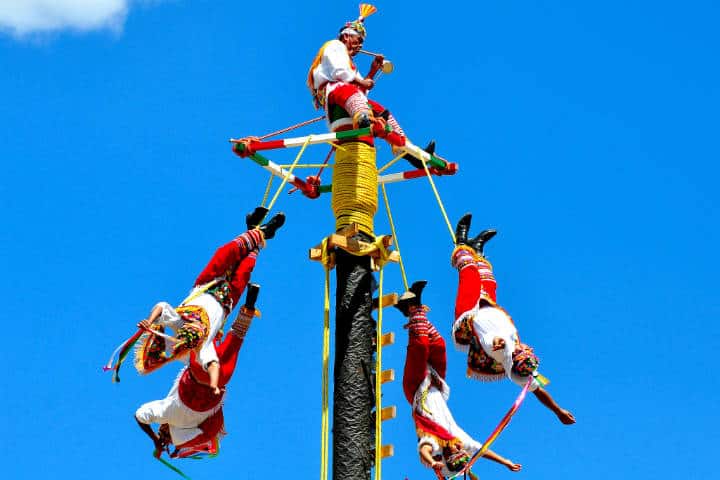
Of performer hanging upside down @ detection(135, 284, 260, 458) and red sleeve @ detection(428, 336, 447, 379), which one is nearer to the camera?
performer hanging upside down @ detection(135, 284, 260, 458)

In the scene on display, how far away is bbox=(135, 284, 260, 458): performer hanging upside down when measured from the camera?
11.7m

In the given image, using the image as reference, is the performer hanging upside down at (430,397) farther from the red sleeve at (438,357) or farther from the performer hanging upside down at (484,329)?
the performer hanging upside down at (484,329)

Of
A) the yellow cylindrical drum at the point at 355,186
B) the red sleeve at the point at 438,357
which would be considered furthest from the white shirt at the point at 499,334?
the yellow cylindrical drum at the point at 355,186

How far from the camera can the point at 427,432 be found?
1165cm

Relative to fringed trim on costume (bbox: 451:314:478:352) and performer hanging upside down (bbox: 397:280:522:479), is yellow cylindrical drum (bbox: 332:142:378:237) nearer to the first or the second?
performer hanging upside down (bbox: 397:280:522:479)

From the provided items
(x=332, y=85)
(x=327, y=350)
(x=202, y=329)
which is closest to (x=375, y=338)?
(x=327, y=350)

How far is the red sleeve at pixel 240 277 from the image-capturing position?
11.9m

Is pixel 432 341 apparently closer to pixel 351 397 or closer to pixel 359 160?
pixel 351 397

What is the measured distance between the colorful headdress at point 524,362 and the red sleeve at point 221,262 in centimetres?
236

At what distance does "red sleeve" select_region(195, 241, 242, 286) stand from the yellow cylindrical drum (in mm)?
879

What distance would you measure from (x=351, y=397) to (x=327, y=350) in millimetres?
468

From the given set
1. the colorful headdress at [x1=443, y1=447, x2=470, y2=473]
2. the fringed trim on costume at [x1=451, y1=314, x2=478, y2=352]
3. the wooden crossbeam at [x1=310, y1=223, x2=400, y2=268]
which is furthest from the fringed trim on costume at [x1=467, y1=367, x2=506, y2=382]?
the wooden crossbeam at [x1=310, y1=223, x2=400, y2=268]

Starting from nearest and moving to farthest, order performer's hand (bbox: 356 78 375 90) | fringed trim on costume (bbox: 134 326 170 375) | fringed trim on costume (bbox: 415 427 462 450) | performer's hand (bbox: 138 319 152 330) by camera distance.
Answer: performer's hand (bbox: 138 319 152 330), fringed trim on costume (bbox: 134 326 170 375), fringed trim on costume (bbox: 415 427 462 450), performer's hand (bbox: 356 78 375 90)

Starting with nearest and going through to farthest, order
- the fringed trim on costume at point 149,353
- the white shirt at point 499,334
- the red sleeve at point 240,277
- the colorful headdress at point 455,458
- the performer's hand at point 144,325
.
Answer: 1. the performer's hand at point 144,325
2. the fringed trim on costume at point 149,353
3. the white shirt at point 499,334
4. the colorful headdress at point 455,458
5. the red sleeve at point 240,277
